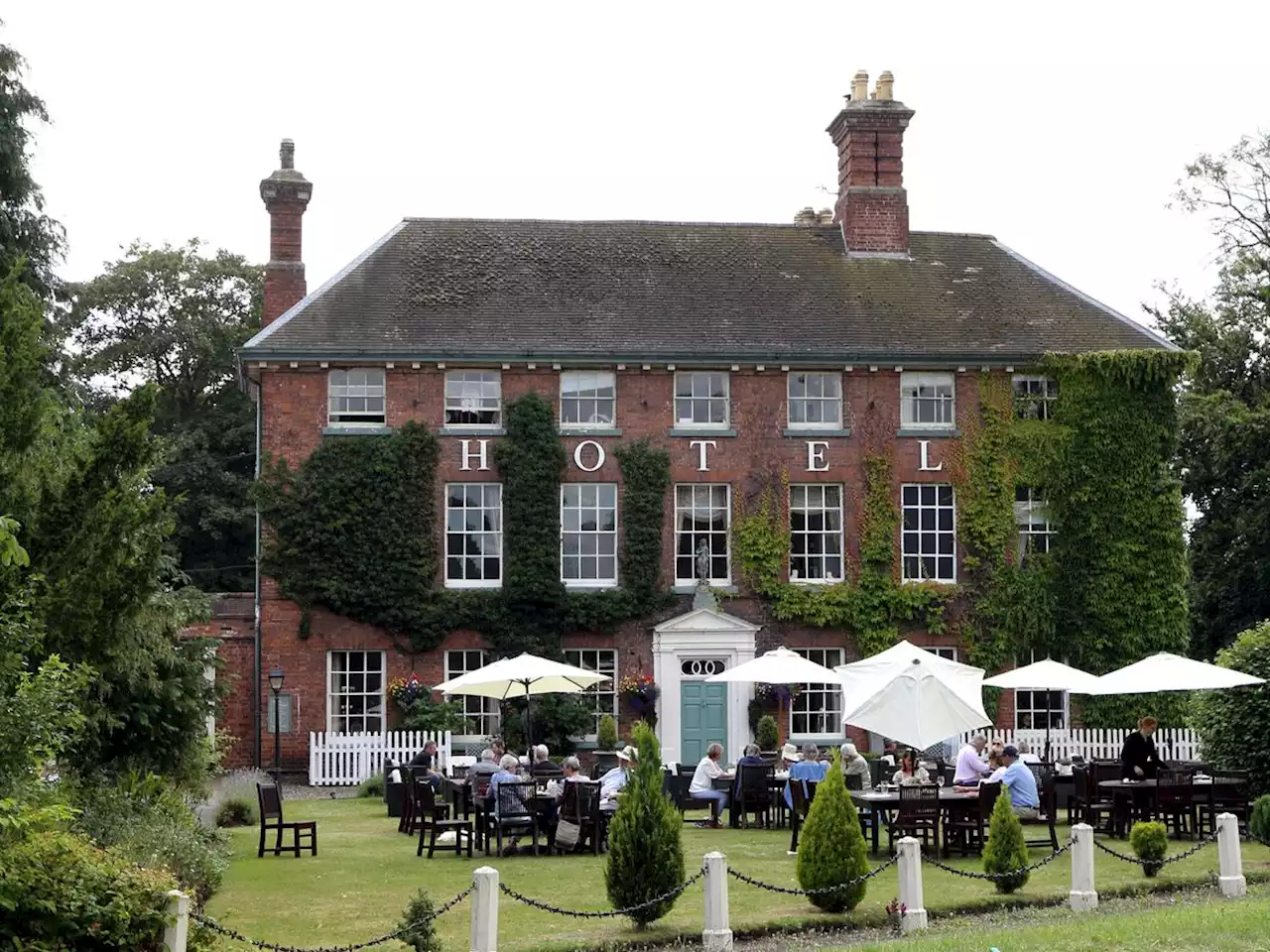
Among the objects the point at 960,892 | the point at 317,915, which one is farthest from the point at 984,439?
the point at 317,915

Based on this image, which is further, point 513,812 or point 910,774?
point 910,774

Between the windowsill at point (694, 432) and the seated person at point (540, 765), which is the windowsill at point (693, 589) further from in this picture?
the seated person at point (540, 765)

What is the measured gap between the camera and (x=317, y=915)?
16.1 m

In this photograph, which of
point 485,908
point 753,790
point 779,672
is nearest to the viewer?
point 485,908

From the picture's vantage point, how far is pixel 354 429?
34.2 m

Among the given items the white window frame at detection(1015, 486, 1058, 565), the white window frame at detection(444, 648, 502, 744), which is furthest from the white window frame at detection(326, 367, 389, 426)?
the white window frame at detection(1015, 486, 1058, 565)

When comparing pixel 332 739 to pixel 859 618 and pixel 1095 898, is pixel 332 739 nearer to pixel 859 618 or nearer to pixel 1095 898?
pixel 859 618

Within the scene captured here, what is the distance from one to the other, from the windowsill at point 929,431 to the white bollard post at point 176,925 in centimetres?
2445

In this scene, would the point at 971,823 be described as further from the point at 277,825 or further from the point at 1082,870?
the point at 277,825

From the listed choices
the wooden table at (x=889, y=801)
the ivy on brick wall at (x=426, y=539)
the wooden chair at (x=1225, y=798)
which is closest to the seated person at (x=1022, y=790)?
the wooden table at (x=889, y=801)

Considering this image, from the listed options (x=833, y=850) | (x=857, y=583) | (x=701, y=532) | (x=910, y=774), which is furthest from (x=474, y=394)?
(x=833, y=850)

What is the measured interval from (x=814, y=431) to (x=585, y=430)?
4.40 metres

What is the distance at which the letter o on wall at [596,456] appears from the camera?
34.7 meters

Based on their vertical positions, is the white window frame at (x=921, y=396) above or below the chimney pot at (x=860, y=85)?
below
